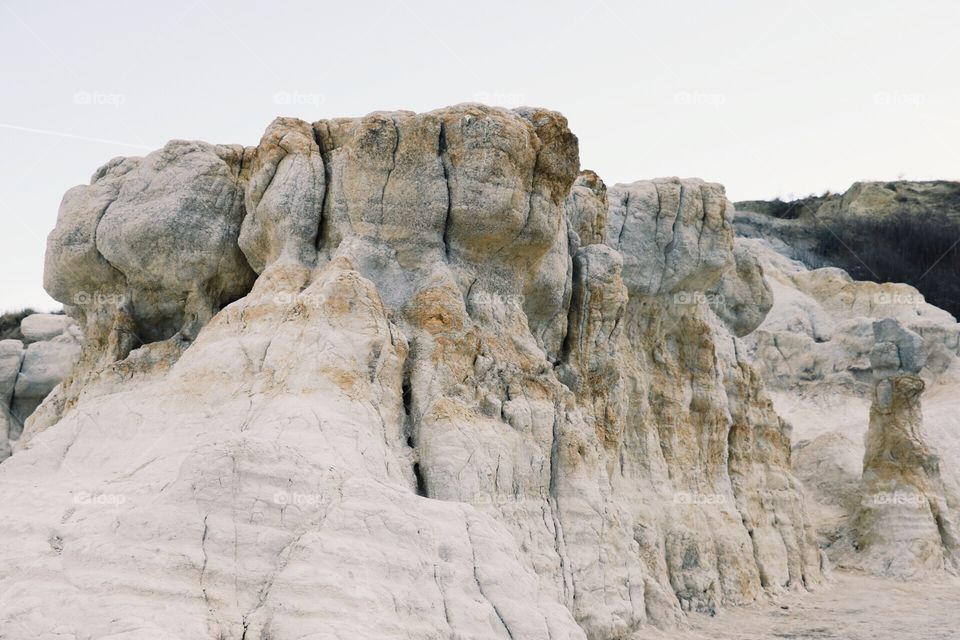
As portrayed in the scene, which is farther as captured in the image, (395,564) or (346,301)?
(346,301)

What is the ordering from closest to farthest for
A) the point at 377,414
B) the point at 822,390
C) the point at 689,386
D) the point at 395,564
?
the point at 395,564, the point at 377,414, the point at 689,386, the point at 822,390

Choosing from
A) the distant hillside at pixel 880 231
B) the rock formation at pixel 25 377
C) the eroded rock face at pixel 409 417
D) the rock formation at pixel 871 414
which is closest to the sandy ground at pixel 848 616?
the eroded rock face at pixel 409 417

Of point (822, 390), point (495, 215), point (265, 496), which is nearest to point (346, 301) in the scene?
point (495, 215)

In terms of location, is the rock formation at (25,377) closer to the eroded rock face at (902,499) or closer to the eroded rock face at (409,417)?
the eroded rock face at (409,417)

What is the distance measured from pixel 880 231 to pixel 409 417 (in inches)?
1782

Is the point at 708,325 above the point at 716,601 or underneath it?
above

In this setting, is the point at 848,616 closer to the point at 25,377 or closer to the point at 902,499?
the point at 902,499

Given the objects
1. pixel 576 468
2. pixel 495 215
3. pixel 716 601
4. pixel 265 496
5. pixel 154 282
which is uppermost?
pixel 495 215

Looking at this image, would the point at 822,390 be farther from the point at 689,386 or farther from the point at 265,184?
the point at 265,184

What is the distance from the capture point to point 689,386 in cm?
1493

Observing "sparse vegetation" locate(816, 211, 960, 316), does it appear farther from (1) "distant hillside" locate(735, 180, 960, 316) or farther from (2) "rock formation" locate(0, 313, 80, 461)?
(2) "rock formation" locate(0, 313, 80, 461)

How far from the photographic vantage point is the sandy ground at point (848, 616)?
1241cm

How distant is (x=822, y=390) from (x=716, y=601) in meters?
13.4

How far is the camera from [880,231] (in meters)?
50.2
